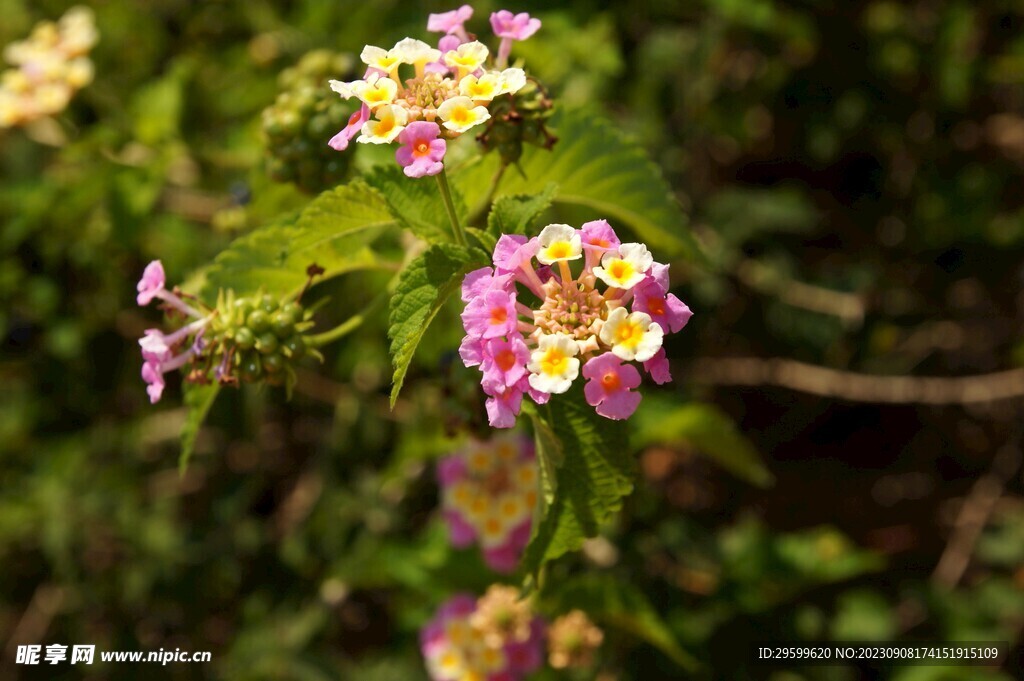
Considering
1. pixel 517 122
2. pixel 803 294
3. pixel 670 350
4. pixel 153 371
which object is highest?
pixel 517 122

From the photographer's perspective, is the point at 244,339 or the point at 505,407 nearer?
the point at 505,407

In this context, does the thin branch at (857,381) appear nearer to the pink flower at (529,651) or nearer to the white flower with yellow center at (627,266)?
the pink flower at (529,651)

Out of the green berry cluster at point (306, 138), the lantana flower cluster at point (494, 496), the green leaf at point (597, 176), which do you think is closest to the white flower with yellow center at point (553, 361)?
the green leaf at point (597, 176)

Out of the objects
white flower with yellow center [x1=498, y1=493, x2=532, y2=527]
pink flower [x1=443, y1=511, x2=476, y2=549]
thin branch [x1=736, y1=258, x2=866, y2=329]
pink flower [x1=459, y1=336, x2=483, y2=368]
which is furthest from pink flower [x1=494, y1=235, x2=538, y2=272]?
thin branch [x1=736, y1=258, x2=866, y2=329]

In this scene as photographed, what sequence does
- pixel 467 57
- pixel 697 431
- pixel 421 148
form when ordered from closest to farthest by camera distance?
pixel 421 148 → pixel 467 57 → pixel 697 431

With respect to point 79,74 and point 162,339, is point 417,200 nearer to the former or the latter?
point 162,339

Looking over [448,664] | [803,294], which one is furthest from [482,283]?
[803,294]
